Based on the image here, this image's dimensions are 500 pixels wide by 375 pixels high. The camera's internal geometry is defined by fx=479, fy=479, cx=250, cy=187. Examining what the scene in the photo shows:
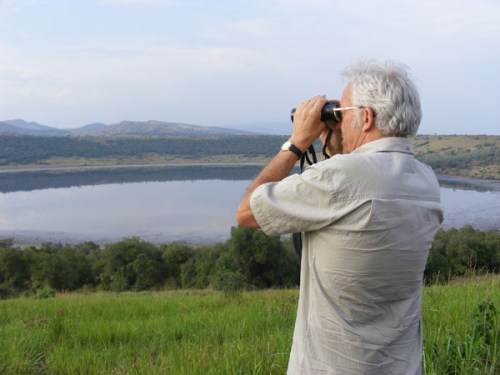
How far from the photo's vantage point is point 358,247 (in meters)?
1.23

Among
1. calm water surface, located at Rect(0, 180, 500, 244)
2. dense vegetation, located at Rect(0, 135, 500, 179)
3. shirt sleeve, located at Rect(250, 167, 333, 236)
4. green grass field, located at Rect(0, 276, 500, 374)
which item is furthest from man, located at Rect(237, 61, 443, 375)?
dense vegetation, located at Rect(0, 135, 500, 179)

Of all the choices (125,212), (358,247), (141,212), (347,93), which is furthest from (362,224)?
(125,212)

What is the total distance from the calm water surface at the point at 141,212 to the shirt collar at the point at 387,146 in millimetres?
35649

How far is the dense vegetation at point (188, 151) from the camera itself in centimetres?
9138

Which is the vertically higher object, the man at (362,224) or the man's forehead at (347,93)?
the man's forehead at (347,93)

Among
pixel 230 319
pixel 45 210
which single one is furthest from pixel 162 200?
pixel 230 319

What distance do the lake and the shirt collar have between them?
125ft

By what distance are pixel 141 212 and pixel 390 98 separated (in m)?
57.0

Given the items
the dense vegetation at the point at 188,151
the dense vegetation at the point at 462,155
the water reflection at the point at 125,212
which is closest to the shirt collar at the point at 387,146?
the water reflection at the point at 125,212

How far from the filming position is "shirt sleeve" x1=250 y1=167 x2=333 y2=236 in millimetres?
1207

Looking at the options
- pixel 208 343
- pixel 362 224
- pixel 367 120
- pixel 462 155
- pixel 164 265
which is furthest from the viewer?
pixel 462 155

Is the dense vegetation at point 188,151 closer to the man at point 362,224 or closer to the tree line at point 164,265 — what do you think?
the tree line at point 164,265

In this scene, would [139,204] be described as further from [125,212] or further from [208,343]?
[208,343]

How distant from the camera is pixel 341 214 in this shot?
1.20 meters
